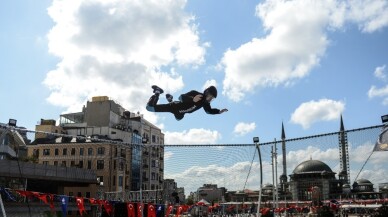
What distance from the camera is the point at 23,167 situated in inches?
1748

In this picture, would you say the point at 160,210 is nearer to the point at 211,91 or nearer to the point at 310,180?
the point at 211,91

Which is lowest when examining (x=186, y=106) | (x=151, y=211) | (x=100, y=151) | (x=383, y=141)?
(x=151, y=211)

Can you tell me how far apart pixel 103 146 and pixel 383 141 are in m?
62.4

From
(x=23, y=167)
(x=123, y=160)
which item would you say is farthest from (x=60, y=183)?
(x=123, y=160)

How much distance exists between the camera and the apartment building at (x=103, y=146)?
75.0 m

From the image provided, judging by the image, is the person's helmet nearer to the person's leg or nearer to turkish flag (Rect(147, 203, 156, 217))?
the person's leg

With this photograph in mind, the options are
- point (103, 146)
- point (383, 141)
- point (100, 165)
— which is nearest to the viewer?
point (383, 141)

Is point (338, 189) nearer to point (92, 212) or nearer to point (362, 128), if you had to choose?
point (92, 212)

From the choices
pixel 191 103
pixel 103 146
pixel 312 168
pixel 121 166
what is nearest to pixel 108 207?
pixel 191 103

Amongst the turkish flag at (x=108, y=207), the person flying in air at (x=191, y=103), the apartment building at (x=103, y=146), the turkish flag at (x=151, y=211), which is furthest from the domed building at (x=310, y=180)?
the turkish flag at (x=151, y=211)

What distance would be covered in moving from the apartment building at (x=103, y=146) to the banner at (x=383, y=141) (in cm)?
5245

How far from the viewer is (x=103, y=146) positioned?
245 feet

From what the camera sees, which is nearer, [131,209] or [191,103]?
[131,209]

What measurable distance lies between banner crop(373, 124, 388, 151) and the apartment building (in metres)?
52.5
